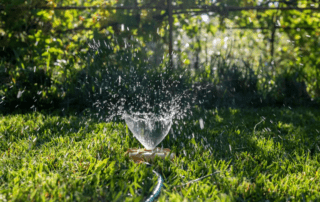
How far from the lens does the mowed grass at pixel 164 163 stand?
1.30 m

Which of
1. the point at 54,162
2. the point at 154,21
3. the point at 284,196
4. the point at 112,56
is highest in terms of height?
the point at 154,21

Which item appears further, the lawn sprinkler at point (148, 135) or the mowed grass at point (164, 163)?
A: the lawn sprinkler at point (148, 135)

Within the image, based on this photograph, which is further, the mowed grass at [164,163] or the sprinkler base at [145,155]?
the sprinkler base at [145,155]

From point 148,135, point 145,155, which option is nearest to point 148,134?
point 148,135

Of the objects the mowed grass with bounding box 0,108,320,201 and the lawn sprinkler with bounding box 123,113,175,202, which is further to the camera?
the lawn sprinkler with bounding box 123,113,175,202

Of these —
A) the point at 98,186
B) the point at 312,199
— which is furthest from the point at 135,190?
the point at 312,199

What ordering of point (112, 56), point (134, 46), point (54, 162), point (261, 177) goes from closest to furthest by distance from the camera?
point (261, 177), point (54, 162), point (112, 56), point (134, 46)

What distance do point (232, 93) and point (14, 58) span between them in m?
3.06

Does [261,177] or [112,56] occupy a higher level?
[112,56]

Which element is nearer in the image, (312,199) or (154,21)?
(312,199)

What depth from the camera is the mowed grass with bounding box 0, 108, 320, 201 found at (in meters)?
1.30

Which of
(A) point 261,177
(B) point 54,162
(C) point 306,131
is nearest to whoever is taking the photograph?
(A) point 261,177

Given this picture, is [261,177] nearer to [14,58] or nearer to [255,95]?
[255,95]

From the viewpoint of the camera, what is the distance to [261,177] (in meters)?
1.49
